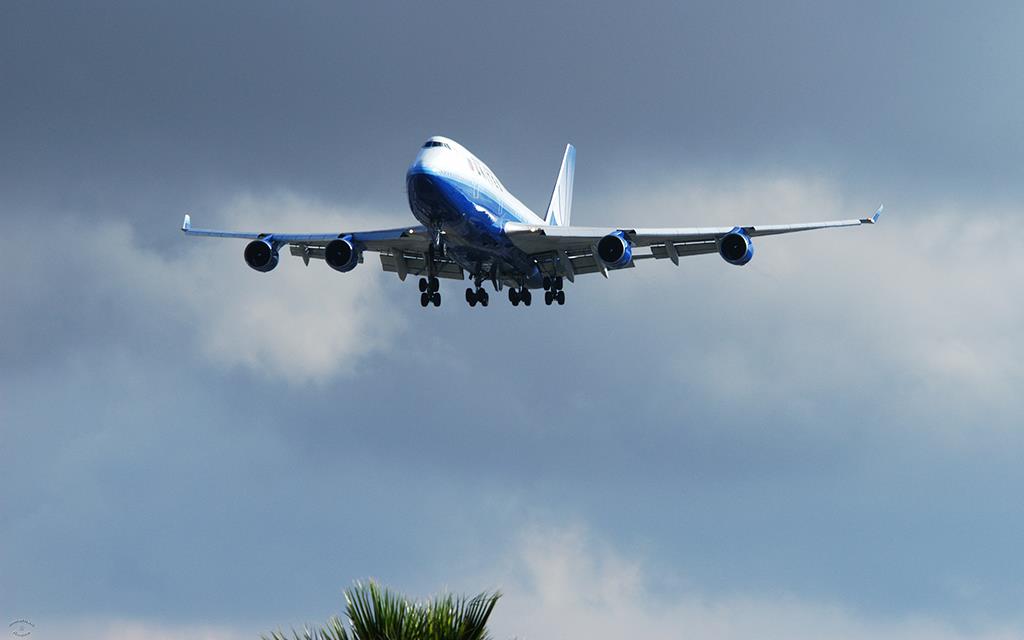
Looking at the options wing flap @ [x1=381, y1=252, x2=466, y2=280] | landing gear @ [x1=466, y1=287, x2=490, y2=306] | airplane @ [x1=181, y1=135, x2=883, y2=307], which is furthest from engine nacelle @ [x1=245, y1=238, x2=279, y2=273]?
landing gear @ [x1=466, y1=287, x2=490, y2=306]

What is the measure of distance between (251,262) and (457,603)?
161 feet

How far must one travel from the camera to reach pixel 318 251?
7600 centimetres

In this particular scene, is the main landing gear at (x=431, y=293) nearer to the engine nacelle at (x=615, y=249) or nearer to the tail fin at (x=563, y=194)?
the engine nacelle at (x=615, y=249)

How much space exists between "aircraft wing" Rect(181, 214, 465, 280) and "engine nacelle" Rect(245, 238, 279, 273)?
23.8 inches

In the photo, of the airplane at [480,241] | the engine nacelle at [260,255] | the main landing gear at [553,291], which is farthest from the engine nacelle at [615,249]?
the engine nacelle at [260,255]

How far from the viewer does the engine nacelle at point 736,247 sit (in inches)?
2534

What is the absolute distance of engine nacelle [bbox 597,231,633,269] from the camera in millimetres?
67000

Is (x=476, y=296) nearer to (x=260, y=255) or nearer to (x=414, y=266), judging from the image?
(x=414, y=266)

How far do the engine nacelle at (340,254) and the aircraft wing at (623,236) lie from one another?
909cm

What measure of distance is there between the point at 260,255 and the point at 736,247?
83.7 ft

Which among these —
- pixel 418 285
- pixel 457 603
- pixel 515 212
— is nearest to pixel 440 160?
pixel 515 212

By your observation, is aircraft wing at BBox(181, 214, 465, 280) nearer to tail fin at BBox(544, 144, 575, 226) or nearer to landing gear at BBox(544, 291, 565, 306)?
landing gear at BBox(544, 291, 565, 306)

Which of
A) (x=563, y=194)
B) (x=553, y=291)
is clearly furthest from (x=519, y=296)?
(x=563, y=194)

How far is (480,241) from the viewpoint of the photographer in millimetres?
66688
